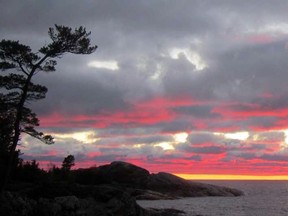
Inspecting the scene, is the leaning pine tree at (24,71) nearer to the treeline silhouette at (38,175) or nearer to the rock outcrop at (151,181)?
the treeline silhouette at (38,175)

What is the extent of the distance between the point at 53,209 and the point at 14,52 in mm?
13671

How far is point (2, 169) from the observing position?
47375 mm

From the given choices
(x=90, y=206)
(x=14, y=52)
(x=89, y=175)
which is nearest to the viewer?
(x=14, y=52)

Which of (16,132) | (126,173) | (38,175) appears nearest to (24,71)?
(16,132)

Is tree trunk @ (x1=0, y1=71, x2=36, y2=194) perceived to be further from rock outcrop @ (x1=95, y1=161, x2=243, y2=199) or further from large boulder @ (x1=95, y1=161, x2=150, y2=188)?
large boulder @ (x1=95, y1=161, x2=150, y2=188)

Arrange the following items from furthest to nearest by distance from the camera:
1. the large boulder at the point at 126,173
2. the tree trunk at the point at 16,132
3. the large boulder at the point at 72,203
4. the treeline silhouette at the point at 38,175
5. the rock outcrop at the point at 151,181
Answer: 1. the rock outcrop at the point at 151,181
2. the large boulder at the point at 126,173
3. the treeline silhouette at the point at 38,175
4. the large boulder at the point at 72,203
5. the tree trunk at the point at 16,132

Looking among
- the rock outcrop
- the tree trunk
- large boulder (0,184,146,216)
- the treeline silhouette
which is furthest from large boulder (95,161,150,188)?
the tree trunk

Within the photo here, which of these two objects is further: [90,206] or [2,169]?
[2,169]

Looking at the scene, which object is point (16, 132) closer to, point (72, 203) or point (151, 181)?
point (72, 203)

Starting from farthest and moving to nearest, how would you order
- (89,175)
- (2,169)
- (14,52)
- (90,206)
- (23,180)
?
(89,175)
(23,180)
(2,169)
(90,206)
(14,52)

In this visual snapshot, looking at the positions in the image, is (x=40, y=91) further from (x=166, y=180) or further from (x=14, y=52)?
(x=166, y=180)

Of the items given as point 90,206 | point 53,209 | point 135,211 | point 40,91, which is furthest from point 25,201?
point 135,211

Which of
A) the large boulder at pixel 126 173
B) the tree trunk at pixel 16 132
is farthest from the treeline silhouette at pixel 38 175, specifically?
the large boulder at pixel 126 173

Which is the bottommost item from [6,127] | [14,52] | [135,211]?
[135,211]
